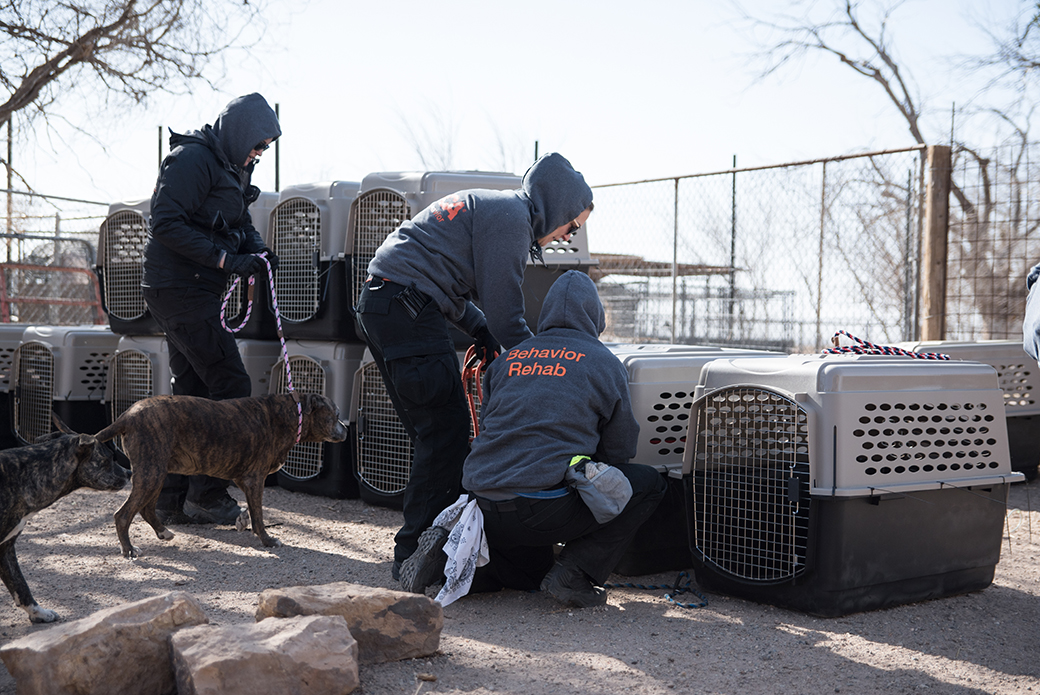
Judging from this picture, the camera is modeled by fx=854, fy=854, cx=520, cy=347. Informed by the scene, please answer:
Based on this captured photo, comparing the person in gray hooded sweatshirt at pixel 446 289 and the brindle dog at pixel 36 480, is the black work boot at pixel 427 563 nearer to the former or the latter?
the person in gray hooded sweatshirt at pixel 446 289

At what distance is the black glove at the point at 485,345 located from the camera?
137 inches

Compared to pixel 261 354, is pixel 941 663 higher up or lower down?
lower down

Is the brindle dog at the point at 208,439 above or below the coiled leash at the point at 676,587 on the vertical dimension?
above

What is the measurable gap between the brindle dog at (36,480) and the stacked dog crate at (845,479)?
2167 millimetres

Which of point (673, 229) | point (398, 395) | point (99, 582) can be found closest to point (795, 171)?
point (673, 229)

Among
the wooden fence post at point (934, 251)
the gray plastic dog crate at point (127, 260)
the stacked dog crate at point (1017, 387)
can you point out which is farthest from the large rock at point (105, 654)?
the wooden fence post at point (934, 251)

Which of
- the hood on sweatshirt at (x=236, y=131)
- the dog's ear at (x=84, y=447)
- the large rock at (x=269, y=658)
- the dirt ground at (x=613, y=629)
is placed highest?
the hood on sweatshirt at (x=236, y=131)

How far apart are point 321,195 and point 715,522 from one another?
297cm

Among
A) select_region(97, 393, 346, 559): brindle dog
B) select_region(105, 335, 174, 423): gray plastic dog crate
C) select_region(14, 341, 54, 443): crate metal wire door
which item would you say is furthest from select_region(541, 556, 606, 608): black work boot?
select_region(14, 341, 54, 443): crate metal wire door

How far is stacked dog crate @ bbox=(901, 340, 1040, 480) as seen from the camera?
5.25m

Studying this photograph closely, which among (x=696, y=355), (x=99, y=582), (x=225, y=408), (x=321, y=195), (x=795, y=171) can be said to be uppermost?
(x=795, y=171)

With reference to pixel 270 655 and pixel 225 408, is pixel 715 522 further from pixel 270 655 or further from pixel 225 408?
pixel 225 408

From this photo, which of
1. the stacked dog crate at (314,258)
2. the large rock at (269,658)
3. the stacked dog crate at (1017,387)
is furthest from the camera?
the stacked dog crate at (1017,387)

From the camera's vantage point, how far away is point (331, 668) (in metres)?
2.17
